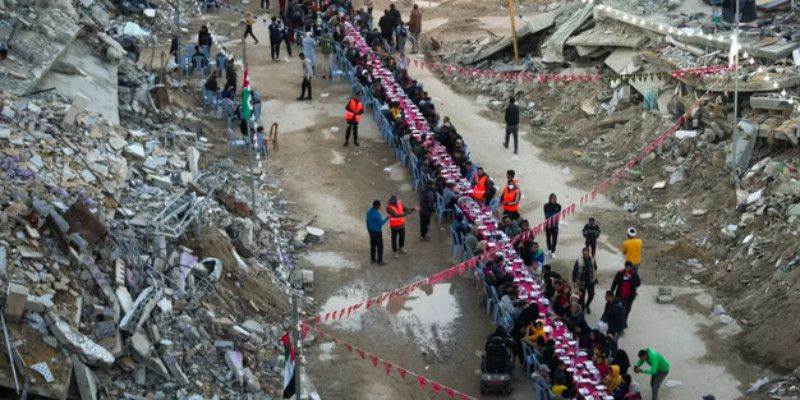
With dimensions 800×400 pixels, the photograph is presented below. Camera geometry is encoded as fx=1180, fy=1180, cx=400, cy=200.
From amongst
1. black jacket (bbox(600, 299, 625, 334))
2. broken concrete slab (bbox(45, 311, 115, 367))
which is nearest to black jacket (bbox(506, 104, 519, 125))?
black jacket (bbox(600, 299, 625, 334))

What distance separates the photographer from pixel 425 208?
70.9ft

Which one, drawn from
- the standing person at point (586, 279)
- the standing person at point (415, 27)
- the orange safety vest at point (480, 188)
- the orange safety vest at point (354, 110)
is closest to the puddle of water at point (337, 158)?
the orange safety vest at point (354, 110)

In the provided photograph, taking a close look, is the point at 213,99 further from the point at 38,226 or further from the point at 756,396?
the point at 756,396

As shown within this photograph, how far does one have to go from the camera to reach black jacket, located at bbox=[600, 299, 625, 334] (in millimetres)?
17641

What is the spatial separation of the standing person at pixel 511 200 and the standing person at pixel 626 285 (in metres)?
3.30

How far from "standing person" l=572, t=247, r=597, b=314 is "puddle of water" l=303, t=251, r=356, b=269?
4021 mm

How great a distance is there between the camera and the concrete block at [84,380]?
1393cm

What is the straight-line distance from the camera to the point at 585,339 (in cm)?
1669

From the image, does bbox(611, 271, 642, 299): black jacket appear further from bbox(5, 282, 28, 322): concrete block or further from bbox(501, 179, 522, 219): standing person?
bbox(5, 282, 28, 322): concrete block

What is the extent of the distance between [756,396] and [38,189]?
10627mm

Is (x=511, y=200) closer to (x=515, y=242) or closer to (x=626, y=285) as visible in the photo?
(x=515, y=242)

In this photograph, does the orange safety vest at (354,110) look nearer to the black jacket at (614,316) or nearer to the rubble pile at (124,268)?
the rubble pile at (124,268)

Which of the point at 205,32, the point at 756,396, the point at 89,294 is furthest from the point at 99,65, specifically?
the point at 756,396

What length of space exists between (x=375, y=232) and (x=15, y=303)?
781 centimetres
